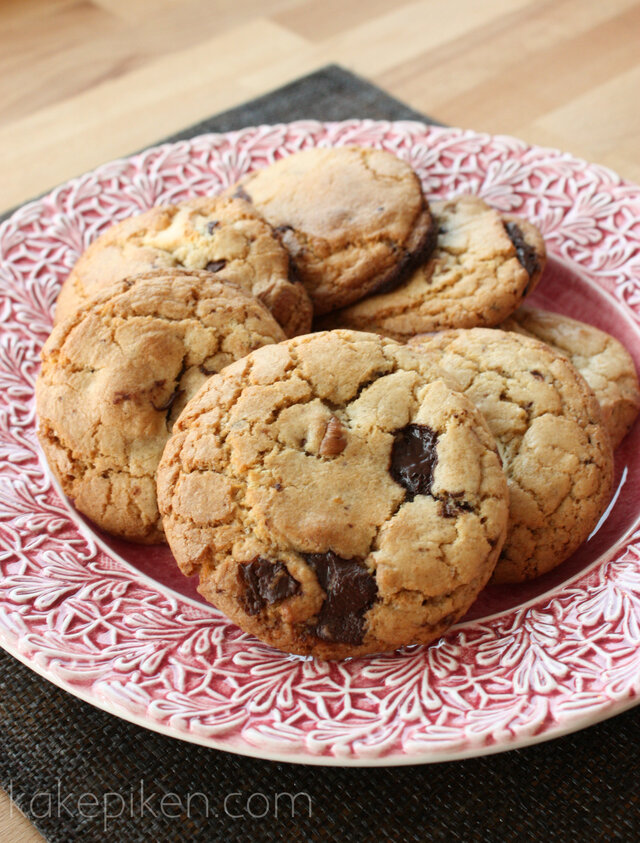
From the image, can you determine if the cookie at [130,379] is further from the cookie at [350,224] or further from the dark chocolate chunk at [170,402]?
the cookie at [350,224]

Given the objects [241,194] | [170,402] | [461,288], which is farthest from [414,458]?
[241,194]

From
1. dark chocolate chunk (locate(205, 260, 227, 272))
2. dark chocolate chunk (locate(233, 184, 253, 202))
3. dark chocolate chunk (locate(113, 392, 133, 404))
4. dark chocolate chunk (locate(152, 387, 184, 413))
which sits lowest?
dark chocolate chunk (locate(152, 387, 184, 413))

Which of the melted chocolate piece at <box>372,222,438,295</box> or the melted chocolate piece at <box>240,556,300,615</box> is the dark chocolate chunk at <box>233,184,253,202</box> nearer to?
the melted chocolate piece at <box>372,222,438,295</box>

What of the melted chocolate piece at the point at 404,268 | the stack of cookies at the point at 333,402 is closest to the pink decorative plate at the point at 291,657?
the stack of cookies at the point at 333,402

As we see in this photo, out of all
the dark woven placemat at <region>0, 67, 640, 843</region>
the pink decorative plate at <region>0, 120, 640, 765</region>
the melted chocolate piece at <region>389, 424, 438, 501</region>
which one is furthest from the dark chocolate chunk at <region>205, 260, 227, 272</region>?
the dark woven placemat at <region>0, 67, 640, 843</region>

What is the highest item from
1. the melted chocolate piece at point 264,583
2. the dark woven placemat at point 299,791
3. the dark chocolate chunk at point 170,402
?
the dark chocolate chunk at point 170,402

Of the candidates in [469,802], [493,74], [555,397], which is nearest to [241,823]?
[469,802]

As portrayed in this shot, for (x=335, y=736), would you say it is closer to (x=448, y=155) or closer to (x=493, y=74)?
(x=448, y=155)

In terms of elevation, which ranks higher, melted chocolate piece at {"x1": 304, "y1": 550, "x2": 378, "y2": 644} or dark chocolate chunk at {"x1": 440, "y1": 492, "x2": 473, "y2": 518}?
dark chocolate chunk at {"x1": 440, "y1": 492, "x2": 473, "y2": 518}
